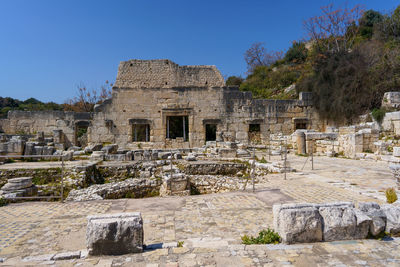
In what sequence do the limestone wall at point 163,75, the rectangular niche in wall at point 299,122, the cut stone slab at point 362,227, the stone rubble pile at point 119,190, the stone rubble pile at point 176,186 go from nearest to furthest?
the cut stone slab at point 362,227
the stone rubble pile at point 119,190
the stone rubble pile at point 176,186
the limestone wall at point 163,75
the rectangular niche in wall at point 299,122

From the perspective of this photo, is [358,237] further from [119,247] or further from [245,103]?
[245,103]

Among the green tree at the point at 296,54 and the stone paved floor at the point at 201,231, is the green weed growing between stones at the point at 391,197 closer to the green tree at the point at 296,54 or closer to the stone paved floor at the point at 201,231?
the stone paved floor at the point at 201,231

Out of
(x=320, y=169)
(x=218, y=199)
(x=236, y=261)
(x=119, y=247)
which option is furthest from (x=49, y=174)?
(x=320, y=169)

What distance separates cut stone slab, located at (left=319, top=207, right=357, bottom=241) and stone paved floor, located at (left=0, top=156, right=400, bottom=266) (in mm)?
108

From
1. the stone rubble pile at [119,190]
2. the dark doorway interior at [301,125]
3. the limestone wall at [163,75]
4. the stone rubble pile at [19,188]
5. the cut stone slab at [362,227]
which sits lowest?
the stone rubble pile at [119,190]

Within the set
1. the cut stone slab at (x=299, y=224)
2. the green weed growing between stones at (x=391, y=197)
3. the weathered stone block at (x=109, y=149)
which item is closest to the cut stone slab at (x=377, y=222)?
the cut stone slab at (x=299, y=224)

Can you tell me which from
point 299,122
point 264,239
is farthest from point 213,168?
point 299,122

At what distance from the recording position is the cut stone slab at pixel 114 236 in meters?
3.26

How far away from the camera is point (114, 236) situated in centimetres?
330

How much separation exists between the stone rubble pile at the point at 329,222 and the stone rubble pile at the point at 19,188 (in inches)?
289

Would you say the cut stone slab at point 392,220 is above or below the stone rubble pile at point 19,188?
above

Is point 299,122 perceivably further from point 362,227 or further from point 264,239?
point 264,239

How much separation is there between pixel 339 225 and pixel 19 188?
8500mm

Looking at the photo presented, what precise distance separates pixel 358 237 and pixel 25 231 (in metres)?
5.20
